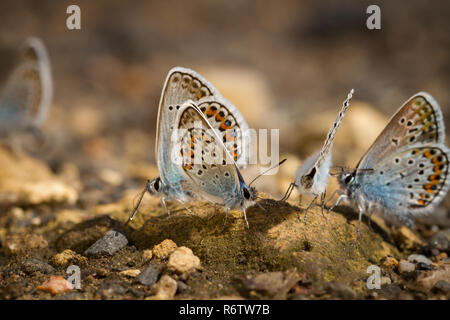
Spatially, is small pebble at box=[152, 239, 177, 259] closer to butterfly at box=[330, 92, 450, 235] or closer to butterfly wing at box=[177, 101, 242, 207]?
butterfly wing at box=[177, 101, 242, 207]

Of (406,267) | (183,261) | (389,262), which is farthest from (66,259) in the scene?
(406,267)

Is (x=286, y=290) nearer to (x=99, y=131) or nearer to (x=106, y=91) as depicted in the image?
(x=99, y=131)

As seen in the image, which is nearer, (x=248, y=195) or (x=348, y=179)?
(x=248, y=195)

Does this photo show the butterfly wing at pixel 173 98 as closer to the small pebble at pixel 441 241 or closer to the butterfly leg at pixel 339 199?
the butterfly leg at pixel 339 199

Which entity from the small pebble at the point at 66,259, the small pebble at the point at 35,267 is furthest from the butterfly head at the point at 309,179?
the small pebble at the point at 35,267

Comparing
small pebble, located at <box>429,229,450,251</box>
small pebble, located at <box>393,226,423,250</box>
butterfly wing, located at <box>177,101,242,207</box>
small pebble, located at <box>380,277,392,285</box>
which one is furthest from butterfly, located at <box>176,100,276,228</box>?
small pebble, located at <box>429,229,450,251</box>

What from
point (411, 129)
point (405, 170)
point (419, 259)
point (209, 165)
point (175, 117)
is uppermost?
point (175, 117)

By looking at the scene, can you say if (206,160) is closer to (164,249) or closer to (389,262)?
(164,249)
